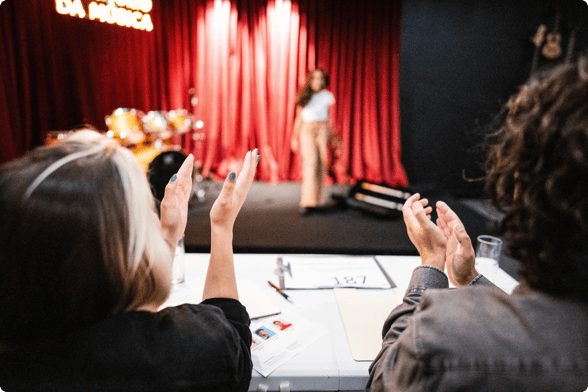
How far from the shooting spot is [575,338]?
0.49m

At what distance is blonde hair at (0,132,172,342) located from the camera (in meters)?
0.51

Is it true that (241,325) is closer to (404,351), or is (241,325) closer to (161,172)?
(404,351)

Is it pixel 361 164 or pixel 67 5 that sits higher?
pixel 67 5

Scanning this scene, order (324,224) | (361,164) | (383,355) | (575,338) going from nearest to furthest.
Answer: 1. (575,338)
2. (383,355)
3. (324,224)
4. (361,164)

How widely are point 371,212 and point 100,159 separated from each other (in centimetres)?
329

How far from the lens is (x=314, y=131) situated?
3.73 meters

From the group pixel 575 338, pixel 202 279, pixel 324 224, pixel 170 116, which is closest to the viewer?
pixel 575 338

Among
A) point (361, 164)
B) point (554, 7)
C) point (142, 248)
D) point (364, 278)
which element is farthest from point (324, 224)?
point (554, 7)

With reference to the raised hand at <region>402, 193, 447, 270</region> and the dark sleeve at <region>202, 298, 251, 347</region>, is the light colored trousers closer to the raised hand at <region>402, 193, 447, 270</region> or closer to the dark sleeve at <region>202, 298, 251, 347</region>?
the raised hand at <region>402, 193, 447, 270</region>

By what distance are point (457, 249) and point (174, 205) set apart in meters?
0.73

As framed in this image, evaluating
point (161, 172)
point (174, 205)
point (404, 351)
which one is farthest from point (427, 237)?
point (161, 172)

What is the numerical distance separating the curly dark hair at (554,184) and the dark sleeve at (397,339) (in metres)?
0.21

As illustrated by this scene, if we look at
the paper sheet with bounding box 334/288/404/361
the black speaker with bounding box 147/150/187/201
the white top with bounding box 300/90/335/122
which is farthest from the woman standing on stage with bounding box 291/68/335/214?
the paper sheet with bounding box 334/288/404/361

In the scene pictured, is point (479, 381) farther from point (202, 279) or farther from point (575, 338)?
point (202, 279)
